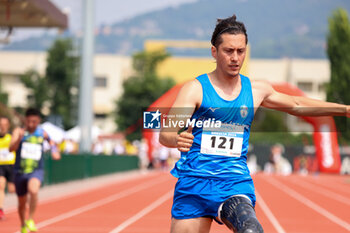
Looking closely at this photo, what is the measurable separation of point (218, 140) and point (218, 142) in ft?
0.04

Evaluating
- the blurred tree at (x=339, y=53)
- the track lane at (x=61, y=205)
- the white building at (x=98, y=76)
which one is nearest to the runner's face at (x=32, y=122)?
the track lane at (x=61, y=205)

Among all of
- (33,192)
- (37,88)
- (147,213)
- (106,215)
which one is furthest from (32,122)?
→ (37,88)

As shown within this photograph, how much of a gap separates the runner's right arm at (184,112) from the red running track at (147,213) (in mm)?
6705

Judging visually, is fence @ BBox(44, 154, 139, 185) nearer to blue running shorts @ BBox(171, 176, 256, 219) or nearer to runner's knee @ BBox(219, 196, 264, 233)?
blue running shorts @ BBox(171, 176, 256, 219)

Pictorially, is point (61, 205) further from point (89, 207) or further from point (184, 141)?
point (184, 141)

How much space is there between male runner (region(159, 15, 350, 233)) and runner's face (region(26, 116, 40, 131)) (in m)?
5.54

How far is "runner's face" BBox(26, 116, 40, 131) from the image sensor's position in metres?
10.0

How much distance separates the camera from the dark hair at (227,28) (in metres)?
4.73

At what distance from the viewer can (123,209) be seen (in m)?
15.3

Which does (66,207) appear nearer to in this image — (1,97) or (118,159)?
(118,159)

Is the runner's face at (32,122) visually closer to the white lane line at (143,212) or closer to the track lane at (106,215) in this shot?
the track lane at (106,215)

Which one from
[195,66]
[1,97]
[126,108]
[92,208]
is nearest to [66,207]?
[92,208]

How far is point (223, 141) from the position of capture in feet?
15.4

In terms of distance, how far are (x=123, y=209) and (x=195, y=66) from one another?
69.0 metres
